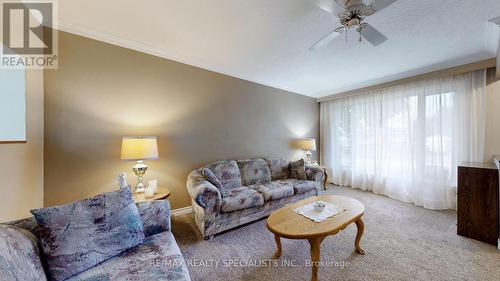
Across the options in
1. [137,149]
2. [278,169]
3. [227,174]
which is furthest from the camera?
[278,169]

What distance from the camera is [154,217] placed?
1.49 meters

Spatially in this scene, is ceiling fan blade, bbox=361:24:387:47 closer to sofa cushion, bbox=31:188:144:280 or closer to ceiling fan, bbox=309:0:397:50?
ceiling fan, bbox=309:0:397:50

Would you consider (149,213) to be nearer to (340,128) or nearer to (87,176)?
(87,176)

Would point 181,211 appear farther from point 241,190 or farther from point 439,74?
point 439,74

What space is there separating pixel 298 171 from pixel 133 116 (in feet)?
9.45

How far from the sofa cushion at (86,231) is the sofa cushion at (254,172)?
2.00 m

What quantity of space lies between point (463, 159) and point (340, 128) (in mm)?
2126

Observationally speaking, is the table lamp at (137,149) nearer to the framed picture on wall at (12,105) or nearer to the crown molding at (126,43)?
the framed picture on wall at (12,105)

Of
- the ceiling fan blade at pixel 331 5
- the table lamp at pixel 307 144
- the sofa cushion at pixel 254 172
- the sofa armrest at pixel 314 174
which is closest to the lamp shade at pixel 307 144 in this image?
the table lamp at pixel 307 144

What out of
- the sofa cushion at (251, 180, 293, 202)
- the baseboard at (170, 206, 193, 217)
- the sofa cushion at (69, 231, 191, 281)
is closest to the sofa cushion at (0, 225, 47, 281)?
the sofa cushion at (69, 231, 191, 281)

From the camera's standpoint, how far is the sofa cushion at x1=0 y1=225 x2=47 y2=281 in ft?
2.58

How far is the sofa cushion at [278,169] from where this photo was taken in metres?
3.59

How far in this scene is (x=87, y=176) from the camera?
2.25 meters

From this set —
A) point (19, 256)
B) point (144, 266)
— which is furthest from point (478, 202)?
point (19, 256)
